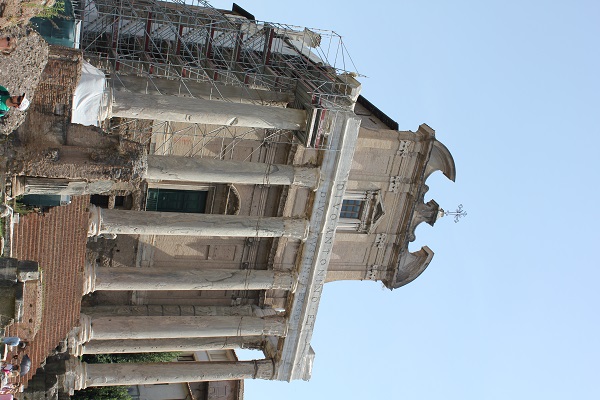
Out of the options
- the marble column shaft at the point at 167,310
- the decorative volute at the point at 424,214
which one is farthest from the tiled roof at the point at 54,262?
the decorative volute at the point at 424,214

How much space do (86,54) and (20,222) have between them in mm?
6684

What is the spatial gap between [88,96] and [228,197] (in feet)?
25.1

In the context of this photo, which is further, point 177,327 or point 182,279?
point 177,327

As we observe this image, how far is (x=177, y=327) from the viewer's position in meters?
26.6

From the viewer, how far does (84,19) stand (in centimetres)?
2500

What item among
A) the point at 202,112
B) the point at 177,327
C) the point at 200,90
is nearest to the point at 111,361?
the point at 177,327

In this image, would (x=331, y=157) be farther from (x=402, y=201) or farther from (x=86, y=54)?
(x=86, y=54)

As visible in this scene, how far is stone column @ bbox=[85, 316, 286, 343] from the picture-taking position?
25.8m

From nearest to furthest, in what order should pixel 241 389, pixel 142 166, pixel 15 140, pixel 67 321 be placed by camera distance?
pixel 15 140
pixel 142 166
pixel 67 321
pixel 241 389

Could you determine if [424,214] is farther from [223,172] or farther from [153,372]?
[153,372]

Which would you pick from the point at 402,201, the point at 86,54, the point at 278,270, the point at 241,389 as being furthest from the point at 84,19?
the point at 241,389

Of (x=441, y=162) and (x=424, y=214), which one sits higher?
(x=441, y=162)

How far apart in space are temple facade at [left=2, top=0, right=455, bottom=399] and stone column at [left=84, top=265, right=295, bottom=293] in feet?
0.15

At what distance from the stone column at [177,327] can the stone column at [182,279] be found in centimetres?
130
